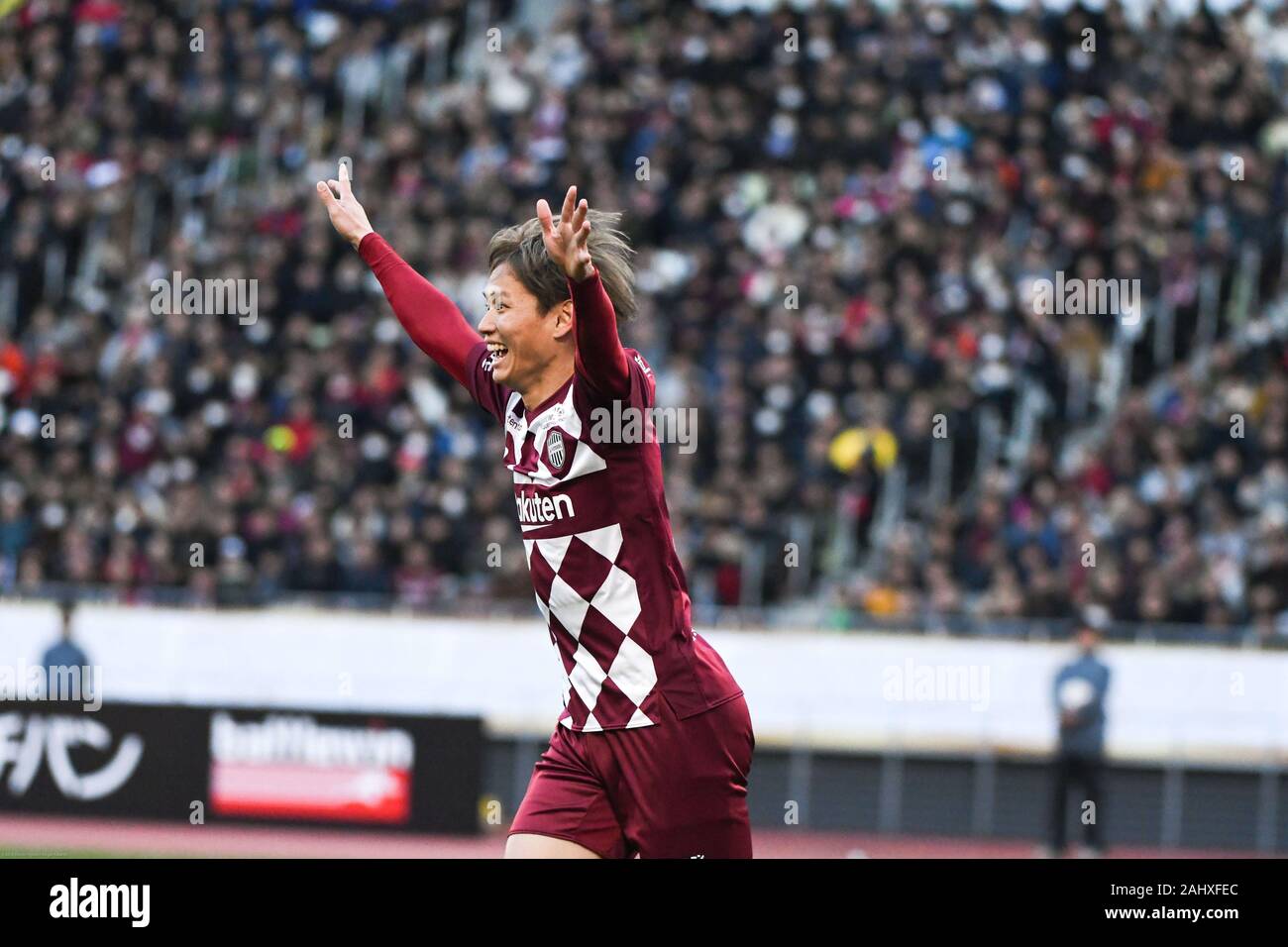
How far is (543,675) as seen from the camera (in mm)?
14773

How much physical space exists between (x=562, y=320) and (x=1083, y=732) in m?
9.53

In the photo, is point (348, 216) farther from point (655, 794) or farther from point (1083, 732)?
point (1083, 732)

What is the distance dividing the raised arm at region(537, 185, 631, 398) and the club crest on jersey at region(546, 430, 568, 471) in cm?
32

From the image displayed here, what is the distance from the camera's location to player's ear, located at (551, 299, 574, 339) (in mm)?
5559

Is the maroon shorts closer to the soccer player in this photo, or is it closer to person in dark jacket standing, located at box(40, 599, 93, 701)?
the soccer player

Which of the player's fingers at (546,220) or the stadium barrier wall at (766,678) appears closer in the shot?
the player's fingers at (546,220)

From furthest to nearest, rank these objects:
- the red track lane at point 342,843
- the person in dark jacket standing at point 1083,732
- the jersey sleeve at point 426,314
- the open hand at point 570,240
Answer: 1. the person in dark jacket standing at point 1083,732
2. the red track lane at point 342,843
3. the jersey sleeve at point 426,314
4. the open hand at point 570,240

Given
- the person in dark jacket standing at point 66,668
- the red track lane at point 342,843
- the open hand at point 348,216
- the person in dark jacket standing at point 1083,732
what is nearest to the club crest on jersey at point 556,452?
the open hand at point 348,216

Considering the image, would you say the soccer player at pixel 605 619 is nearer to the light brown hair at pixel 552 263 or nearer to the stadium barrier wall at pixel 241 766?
the light brown hair at pixel 552 263

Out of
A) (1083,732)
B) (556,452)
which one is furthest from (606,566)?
(1083,732)

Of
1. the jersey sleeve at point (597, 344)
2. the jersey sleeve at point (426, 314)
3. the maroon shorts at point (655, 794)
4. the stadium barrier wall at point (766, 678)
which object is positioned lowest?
the stadium barrier wall at point (766, 678)

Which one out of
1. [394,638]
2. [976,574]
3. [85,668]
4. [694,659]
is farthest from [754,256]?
[694,659]

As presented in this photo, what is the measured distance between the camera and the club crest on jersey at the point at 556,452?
546 cm

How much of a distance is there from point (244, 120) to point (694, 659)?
16029mm
